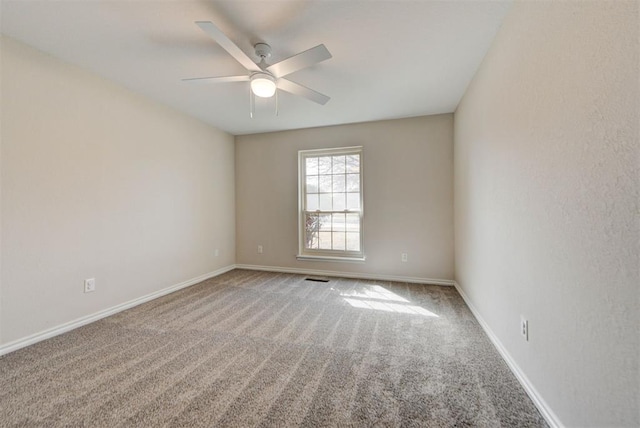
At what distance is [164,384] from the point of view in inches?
61.0

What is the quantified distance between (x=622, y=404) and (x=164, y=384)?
2.15 m

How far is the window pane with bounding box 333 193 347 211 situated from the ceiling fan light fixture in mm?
2247

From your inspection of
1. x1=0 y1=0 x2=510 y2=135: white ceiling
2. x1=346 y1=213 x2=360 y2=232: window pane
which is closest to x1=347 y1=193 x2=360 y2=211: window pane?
x1=346 y1=213 x2=360 y2=232: window pane

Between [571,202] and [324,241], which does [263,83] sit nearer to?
[571,202]

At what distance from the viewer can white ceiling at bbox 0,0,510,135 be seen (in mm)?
1653

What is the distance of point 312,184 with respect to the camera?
4.24 m

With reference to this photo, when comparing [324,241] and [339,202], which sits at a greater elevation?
[339,202]

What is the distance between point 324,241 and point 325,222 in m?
0.32

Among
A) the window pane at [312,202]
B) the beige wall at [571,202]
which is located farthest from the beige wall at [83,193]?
the beige wall at [571,202]

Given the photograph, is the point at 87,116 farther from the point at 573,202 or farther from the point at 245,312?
the point at 573,202

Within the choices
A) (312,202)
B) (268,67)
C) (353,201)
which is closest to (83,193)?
(268,67)

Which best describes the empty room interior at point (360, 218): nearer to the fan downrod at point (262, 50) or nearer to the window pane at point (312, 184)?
the fan downrod at point (262, 50)

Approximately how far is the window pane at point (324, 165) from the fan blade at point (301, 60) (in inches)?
86.7

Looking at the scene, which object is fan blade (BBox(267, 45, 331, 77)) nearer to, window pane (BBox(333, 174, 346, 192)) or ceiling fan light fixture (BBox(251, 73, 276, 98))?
ceiling fan light fixture (BBox(251, 73, 276, 98))
